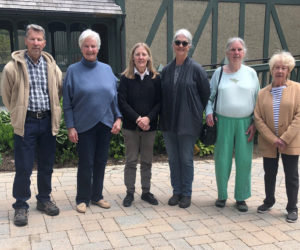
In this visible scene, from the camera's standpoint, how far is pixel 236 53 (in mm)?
3461

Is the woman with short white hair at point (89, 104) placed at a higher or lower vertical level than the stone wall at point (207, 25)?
lower

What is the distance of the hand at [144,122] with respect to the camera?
3.53m

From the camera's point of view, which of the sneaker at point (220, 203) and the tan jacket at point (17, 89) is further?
the sneaker at point (220, 203)

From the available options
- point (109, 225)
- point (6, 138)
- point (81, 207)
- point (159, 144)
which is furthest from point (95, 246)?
point (6, 138)

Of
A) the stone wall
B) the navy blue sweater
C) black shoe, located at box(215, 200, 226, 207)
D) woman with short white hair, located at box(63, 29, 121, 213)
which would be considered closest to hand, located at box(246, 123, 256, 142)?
black shoe, located at box(215, 200, 226, 207)

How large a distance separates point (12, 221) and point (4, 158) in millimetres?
2389

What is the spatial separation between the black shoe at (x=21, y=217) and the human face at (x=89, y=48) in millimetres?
1654

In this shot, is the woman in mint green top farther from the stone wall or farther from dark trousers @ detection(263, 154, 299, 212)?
the stone wall

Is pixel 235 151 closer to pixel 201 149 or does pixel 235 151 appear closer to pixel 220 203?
pixel 220 203

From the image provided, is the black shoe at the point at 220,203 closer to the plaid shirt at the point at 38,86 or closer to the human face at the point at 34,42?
the plaid shirt at the point at 38,86

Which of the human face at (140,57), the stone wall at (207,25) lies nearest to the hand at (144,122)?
the human face at (140,57)

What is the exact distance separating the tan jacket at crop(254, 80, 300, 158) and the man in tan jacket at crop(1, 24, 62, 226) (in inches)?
80.6

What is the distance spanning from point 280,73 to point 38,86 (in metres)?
2.34

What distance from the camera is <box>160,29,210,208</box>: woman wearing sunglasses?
140 inches
